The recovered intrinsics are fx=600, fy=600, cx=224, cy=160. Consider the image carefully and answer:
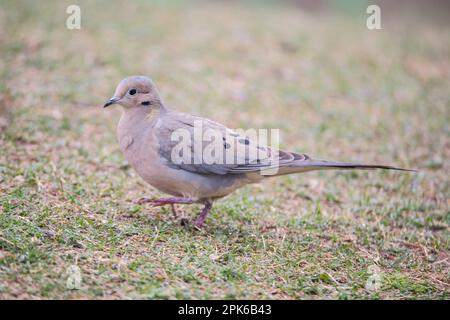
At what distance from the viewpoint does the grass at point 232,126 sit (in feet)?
12.3

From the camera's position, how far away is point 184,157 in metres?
4.41

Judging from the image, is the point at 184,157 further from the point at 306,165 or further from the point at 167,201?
the point at 306,165

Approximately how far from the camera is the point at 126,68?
765cm

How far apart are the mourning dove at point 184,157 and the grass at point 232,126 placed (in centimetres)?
31

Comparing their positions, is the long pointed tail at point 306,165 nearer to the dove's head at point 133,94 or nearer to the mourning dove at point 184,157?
the mourning dove at point 184,157

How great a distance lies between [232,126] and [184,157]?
99.3 inches

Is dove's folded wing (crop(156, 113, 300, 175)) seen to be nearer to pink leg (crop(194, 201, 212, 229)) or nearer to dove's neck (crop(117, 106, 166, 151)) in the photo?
dove's neck (crop(117, 106, 166, 151))

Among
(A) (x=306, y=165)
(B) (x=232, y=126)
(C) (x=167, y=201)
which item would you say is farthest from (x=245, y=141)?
(B) (x=232, y=126)

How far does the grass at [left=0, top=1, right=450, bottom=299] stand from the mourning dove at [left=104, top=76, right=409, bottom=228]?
1.02ft

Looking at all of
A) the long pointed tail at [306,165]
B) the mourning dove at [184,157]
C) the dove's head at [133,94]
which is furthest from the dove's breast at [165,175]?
the long pointed tail at [306,165]

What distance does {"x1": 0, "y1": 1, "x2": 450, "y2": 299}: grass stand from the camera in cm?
375

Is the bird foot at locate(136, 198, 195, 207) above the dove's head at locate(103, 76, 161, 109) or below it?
below

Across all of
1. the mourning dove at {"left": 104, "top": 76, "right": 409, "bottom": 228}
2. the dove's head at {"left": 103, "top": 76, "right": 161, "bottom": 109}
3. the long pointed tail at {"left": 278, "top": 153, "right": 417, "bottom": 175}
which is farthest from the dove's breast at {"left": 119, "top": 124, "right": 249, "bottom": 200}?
the long pointed tail at {"left": 278, "top": 153, "right": 417, "bottom": 175}
